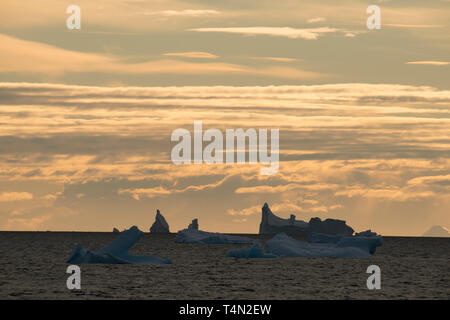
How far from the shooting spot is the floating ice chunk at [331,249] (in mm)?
70000

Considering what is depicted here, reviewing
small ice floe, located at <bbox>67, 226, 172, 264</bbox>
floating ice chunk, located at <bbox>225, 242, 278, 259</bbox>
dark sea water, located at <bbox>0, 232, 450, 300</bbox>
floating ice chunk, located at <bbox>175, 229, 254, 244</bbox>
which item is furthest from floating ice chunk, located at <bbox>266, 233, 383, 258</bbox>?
floating ice chunk, located at <bbox>175, 229, 254, 244</bbox>

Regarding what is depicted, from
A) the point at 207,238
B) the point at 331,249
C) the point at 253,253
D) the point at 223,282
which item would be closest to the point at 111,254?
the point at 223,282

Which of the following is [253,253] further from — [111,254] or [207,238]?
[207,238]

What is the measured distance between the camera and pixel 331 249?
249ft

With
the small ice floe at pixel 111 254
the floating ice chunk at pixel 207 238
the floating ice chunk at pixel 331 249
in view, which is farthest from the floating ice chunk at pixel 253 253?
the floating ice chunk at pixel 207 238

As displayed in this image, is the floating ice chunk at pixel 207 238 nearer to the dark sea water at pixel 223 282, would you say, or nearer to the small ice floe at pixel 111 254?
the dark sea water at pixel 223 282

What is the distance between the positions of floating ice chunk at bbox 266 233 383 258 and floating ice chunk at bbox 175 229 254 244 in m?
43.9

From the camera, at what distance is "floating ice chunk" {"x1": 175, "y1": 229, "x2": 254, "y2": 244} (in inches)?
4668

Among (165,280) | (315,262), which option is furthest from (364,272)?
(165,280)

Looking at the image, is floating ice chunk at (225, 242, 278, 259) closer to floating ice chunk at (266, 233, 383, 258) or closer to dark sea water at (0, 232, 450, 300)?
floating ice chunk at (266, 233, 383, 258)

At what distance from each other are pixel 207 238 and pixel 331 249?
44.8 m

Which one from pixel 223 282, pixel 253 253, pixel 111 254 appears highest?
pixel 253 253
